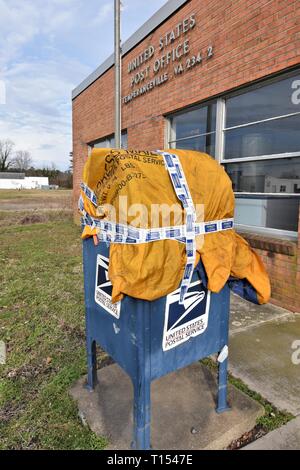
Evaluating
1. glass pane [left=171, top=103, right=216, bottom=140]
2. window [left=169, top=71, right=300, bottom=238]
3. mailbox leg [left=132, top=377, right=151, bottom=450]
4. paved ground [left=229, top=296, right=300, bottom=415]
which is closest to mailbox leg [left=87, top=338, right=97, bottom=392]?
mailbox leg [left=132, top=377, right=151, bottom=450]

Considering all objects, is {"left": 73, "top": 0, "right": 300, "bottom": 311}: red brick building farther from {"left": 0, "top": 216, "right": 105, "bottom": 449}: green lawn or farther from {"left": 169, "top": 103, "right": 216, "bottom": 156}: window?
{"left": 0, "top": 216, "right": 105, "bottom": 449}: green lawn

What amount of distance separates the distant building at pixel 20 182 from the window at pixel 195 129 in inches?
2545

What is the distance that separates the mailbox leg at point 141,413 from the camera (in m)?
1.69

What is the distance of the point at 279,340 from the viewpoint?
3080 mm

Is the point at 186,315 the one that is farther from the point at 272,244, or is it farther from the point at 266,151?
the point at 266,151

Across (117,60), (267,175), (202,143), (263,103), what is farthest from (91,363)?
(117,60)

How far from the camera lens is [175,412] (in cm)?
209

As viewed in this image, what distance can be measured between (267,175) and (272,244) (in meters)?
1.03

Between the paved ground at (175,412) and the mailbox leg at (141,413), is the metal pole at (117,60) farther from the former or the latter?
the mailbox leg at (141,413)

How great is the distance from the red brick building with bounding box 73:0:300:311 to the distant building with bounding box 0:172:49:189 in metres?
64.6

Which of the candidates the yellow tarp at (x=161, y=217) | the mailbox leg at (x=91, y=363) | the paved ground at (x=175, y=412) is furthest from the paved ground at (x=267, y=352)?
the mailbox leg at (x=91, y=363)

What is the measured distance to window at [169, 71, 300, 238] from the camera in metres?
3.99
